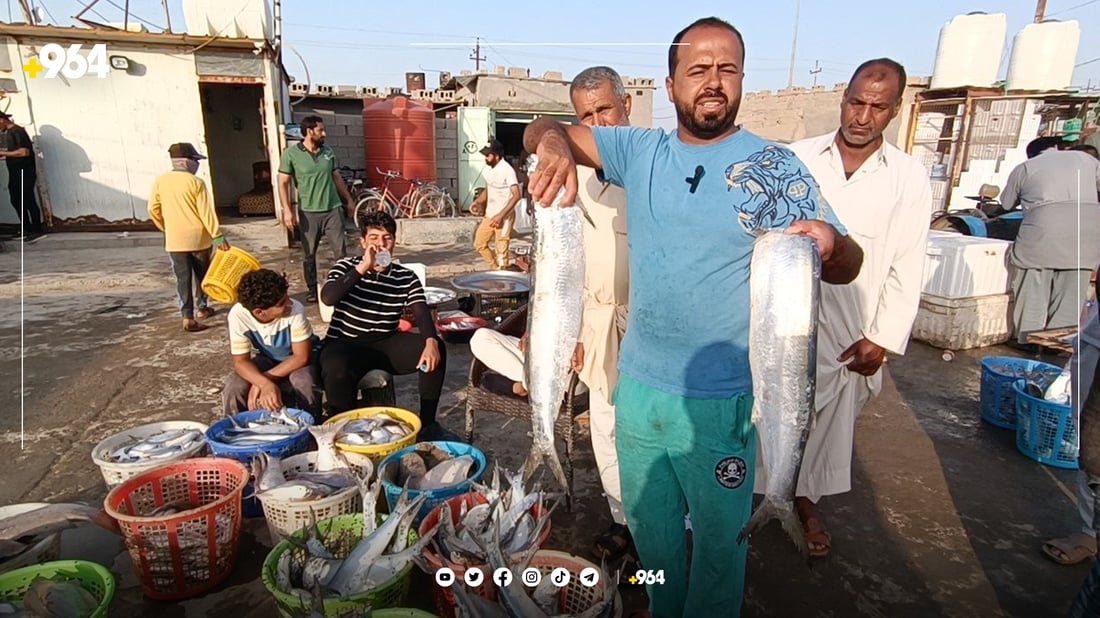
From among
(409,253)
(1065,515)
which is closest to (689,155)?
(1065,515)

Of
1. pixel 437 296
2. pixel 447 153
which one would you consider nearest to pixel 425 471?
pixel 437 296

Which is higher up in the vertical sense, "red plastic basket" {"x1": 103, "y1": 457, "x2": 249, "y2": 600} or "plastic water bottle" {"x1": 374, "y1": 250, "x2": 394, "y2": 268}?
"plastic water bottle" {"x1": 374, "y1": 250, "x2": 394, "y2": 268}

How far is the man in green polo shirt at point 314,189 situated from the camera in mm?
7809

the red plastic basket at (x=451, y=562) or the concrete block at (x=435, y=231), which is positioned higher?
the concrete block at (x=435, y=231)

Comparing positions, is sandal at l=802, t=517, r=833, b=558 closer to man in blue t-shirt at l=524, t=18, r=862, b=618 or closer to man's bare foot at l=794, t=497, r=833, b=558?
man's bare foot at l=794, t=497, r=833, b=558

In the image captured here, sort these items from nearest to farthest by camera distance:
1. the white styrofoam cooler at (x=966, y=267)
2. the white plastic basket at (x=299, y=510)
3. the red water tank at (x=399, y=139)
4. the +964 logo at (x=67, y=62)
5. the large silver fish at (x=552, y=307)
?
the large silver fish at (x=552, y=307) → the white plastic basket at (x=299, y=510) → the white styrofoam cooler at (x=966, y=267) → the +964 logo at (x=67, y=62) → the red water tank at (x=399, y=139)

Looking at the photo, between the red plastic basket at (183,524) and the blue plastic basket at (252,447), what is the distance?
12cm

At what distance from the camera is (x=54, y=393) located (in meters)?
5.31

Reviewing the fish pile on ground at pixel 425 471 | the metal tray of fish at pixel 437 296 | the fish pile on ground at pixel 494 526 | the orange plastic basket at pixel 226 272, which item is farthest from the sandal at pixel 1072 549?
the orange plastic basket at pixel 226 272

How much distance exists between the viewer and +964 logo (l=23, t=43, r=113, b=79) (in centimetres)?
1087

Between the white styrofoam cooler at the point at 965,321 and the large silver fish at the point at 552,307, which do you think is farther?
the white styrofoam cooler at the point at 965,321

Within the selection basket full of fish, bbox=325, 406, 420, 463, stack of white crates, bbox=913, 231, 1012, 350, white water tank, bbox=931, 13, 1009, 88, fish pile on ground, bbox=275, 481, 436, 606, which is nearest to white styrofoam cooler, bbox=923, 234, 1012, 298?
stack of white crates, bbox=913, 231, 1012, 350

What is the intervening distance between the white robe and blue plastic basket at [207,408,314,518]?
10.1 ft

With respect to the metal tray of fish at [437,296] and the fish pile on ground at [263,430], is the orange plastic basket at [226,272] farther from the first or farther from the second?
the metal tray of fish at [437,296]
